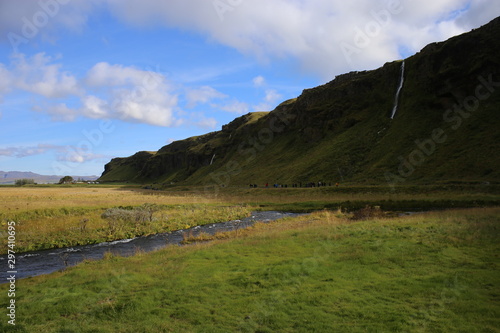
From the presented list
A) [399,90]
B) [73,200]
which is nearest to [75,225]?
[73,200]

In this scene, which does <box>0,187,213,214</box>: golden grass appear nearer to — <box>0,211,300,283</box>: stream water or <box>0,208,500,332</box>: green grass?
<box>0,211,300,283</box>: stream water

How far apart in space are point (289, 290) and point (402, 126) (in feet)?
287

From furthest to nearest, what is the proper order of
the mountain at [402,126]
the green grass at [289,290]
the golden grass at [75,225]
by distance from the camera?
the mountain at [402,126], the golden grass at [75,225], the green grass at [289,290]

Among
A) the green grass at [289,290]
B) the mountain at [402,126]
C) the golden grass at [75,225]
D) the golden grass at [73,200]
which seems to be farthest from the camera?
the mountain at [402,126]

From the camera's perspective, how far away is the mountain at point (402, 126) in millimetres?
67688

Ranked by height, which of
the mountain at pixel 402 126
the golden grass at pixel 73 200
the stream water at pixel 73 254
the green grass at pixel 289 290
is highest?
the mountain at pixel 402 126

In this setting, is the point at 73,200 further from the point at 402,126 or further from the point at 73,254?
the point at 402,126

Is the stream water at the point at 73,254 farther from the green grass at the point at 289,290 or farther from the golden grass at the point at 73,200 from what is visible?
the golden grass at the point at 73,200

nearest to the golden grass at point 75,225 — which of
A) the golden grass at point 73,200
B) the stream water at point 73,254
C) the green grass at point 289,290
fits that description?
the stream water at point 73,254

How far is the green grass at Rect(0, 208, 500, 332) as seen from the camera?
927cm

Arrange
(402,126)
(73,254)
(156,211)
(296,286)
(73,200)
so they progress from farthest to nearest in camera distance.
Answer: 1. (402,126)
2. (73,200)
3. (156,211)
4. (73,254)
5. (296,286)

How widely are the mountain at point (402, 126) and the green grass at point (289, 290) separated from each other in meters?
49.1

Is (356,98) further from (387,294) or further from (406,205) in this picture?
(387,294)

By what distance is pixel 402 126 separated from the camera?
→ 87312mm
